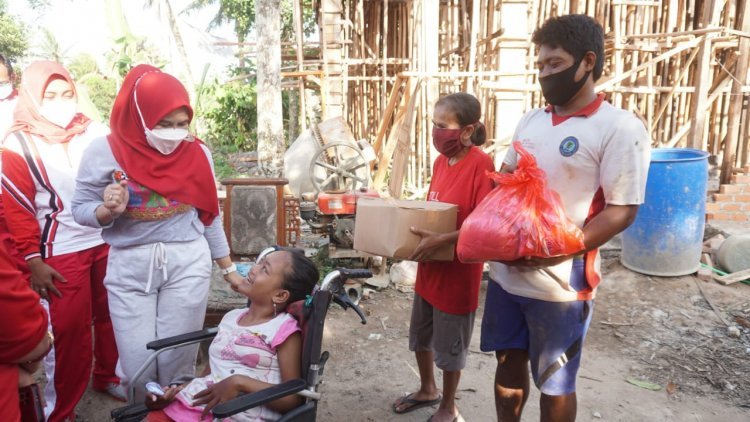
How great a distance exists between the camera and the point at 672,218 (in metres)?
4.52

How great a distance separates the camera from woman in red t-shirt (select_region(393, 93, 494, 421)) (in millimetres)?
2350

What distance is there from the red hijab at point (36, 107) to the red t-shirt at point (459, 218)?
2002 millimetres

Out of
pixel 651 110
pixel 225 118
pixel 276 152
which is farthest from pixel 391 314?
pixel 225 118

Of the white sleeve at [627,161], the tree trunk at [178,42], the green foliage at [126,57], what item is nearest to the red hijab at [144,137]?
the white sleeve at [627,161]

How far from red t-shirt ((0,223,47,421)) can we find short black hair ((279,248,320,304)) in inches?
35.1

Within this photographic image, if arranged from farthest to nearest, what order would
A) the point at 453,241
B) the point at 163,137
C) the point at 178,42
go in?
the point at 178,42 < the point at 453,241 < the point at 163,137

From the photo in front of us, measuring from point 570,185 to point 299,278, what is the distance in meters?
1.14

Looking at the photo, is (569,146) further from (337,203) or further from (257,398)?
(337,203)

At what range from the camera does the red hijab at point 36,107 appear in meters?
2.53

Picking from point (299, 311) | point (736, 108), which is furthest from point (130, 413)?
point (736, 108)

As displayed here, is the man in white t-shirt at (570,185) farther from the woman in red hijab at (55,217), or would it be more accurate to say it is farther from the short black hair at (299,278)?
the woman in red hijab at (55,217)

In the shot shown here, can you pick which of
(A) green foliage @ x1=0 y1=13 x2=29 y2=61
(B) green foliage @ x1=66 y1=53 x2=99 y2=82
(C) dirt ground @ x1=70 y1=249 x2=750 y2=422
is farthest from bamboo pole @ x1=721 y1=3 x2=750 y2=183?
(B) green foliage @ x1=66 y1=53 x2=99 y2=82

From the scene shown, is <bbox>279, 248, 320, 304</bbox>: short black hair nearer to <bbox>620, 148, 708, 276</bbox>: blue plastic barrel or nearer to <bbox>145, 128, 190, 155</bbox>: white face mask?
<bbox>145, 128, 190, 155</bbox>: white face mask

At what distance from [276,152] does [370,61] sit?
135 inches
